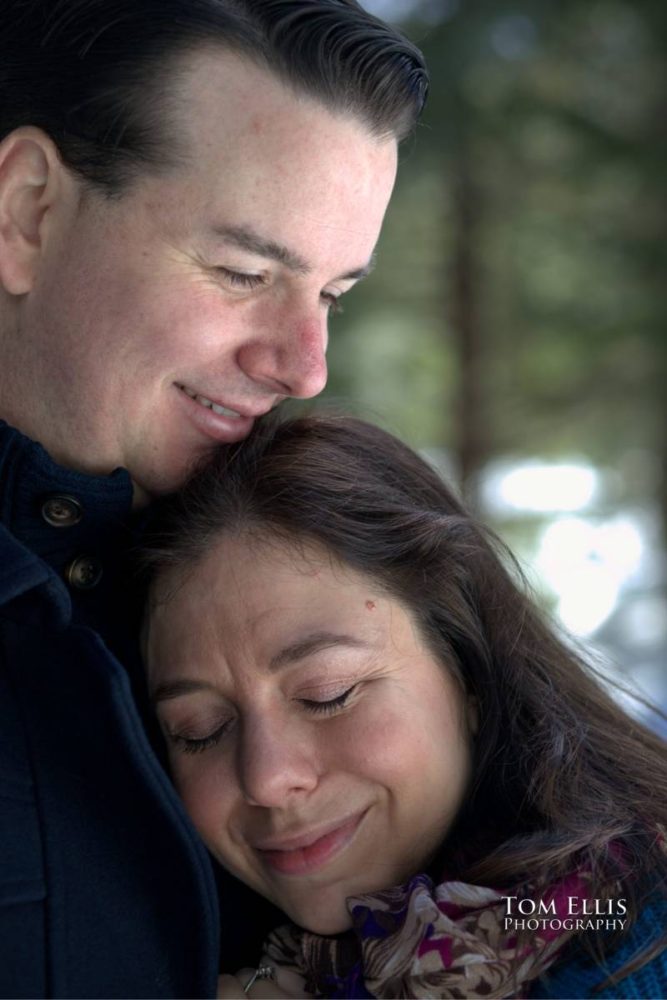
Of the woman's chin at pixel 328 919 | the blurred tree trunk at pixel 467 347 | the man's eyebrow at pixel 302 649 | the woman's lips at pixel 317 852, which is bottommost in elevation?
the woman's chin at pixel 328 919

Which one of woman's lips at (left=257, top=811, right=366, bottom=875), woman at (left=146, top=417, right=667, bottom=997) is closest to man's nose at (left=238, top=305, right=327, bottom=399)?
woman at (left=146, top=417, right=667, bottom=997)

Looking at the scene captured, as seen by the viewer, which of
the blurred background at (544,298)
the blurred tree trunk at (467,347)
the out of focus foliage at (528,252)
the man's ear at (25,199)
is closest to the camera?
the man's ear at (25,199)

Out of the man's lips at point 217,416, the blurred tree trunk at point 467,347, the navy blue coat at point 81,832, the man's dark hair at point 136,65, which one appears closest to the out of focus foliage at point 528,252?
the blurred tree trunk at point 467,347

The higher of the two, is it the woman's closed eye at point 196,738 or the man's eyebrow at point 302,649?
the man's eyebrow at point 302,649

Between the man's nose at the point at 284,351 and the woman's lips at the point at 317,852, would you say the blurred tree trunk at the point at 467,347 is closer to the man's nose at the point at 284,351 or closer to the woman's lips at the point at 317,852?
the man's nose at the point at 284,351

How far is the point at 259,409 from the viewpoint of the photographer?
189 cm

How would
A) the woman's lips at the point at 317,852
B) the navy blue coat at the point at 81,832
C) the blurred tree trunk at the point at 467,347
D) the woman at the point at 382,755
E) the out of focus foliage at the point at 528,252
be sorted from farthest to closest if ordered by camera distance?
the blurred tree trunk at the point at 467,347 → the out of focus foliage at the point at 528,252 → the woman's lips at the point at 317,852 → the woman at the point at 382,755 → the navy blue coat at the point at 81,832

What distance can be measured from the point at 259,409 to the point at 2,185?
1.69 ft

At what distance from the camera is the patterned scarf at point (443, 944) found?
1.53 m

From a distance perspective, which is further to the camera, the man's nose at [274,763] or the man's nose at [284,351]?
the man's nose at [284,351]

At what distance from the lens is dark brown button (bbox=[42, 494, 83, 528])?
5.59ft

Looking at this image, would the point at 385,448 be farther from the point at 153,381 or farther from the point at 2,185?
the point at 2,185

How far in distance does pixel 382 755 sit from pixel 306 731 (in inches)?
4.5

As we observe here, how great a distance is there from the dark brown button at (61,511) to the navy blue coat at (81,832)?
107 millimetres
